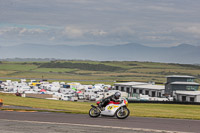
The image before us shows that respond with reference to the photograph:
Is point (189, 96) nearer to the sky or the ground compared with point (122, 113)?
nearer to the sky

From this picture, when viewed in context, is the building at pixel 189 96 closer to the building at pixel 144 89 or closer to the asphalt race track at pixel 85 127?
the building at pixel 144 89

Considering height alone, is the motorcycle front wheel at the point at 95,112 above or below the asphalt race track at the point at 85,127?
above

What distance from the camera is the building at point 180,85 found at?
9546 centimetres

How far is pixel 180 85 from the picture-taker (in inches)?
3802

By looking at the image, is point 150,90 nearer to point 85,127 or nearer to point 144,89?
point 144,89

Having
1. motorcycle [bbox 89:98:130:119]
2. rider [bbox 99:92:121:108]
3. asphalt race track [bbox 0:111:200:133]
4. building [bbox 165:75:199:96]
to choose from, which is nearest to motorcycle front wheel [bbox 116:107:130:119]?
motorcycle [bbox 89:98:130:119]

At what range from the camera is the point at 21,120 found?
21.3 metres

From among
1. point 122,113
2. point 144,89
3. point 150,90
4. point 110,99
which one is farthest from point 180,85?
point 122,113

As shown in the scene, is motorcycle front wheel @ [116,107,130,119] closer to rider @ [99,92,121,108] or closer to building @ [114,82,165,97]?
rider @ [99,92,121,108]

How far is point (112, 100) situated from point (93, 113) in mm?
1735

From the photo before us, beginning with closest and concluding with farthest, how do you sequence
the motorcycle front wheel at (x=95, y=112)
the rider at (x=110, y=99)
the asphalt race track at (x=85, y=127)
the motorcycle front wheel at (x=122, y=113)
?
the asphalt race track at (x=85, y=127)
the motorcycle front wheel at (x=122, y=113)
the rider at (x=110, y=99)
the motorcycle front wheel at (x=95, y=112)

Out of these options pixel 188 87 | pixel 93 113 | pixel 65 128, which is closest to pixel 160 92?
pixel 188 87

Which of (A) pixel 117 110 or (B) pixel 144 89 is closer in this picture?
(A) pixel 117 110

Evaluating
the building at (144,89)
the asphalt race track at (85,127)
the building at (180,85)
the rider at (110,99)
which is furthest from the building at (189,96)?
the asphalt race track at (85,127)
